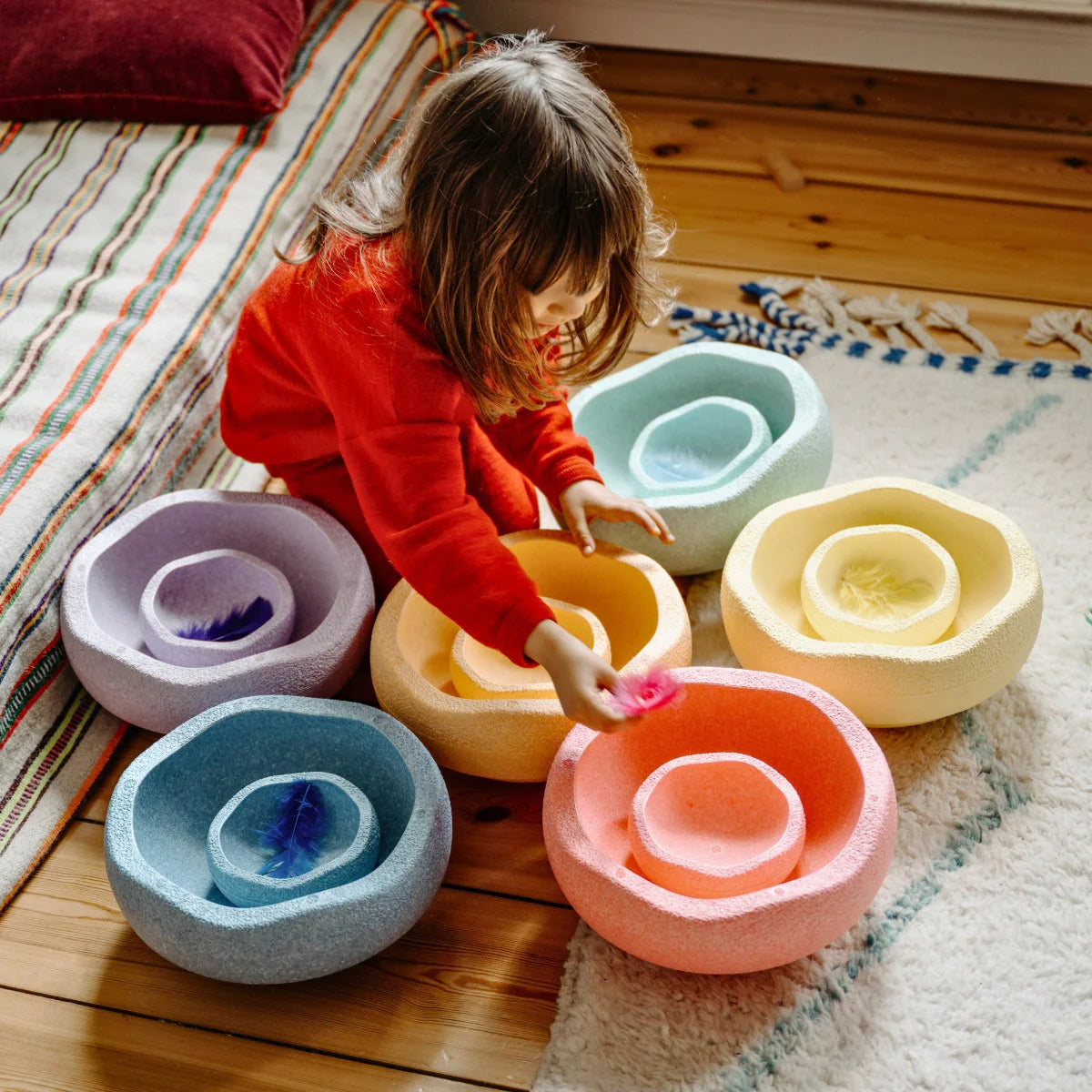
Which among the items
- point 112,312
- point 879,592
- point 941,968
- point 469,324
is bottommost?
point 941,968

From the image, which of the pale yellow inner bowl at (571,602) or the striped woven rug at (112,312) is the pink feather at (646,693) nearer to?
the pale yellow inner bowl at (571,602)

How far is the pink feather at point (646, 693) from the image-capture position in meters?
0.92

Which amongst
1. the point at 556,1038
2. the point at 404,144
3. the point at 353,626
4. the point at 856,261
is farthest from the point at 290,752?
the point at 856,261

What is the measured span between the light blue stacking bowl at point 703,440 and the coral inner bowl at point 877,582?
0.10 meters

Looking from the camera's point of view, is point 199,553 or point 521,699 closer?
point 521,699

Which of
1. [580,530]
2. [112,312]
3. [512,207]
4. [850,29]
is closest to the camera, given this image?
[512,207]

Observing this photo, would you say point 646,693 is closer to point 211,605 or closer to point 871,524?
point 871,524

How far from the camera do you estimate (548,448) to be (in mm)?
1215

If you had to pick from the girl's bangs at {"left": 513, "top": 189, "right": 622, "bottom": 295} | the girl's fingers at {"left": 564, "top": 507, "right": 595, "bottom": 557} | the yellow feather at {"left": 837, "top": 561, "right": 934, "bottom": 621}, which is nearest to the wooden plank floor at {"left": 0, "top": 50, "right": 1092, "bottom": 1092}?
the girl's fingers at {"left": 564, "top": 507, "right": 595, "bottom": 557}

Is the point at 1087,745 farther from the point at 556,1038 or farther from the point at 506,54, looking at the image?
the point at 506,54

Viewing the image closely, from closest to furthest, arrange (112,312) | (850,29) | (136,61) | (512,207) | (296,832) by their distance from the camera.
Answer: (512,207)
(296,832)
(112,312)
(136,61)
(850,29)

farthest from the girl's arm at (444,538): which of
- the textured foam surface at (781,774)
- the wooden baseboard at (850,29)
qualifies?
the wooden baseboard at (850,29)

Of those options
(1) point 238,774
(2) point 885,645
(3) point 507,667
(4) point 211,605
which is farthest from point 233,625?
(2) point 885,645

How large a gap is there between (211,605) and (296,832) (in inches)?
12.6
